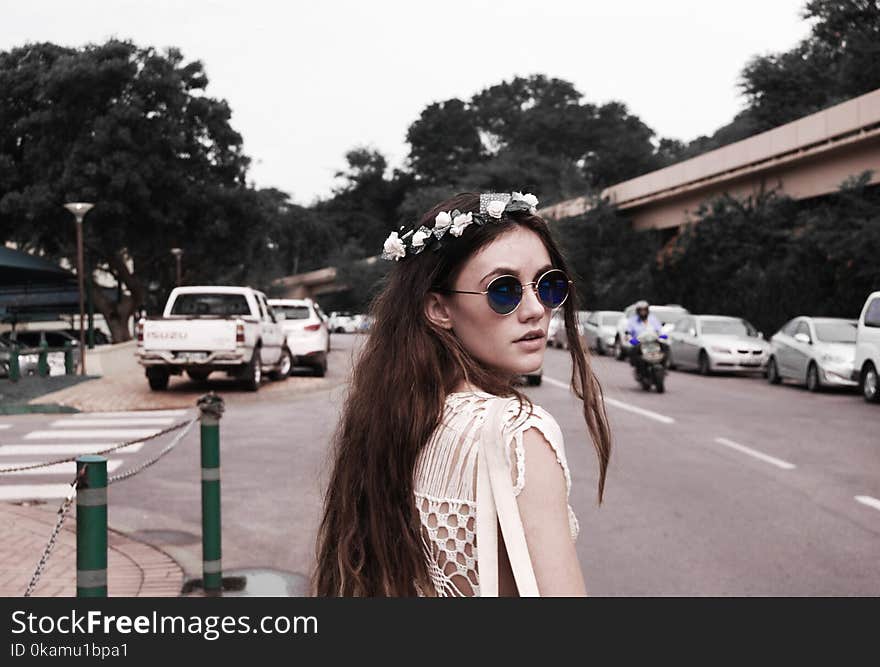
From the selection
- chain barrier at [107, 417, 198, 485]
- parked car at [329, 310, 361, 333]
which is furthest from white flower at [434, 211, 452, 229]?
parked car at [329, 310, 361, 333]

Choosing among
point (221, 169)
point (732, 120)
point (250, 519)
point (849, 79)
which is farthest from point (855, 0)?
point (732, 120)

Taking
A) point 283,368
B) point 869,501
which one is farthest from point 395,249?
point 283,368

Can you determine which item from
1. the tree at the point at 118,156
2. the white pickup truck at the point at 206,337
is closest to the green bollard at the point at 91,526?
the white pickup truck at the point at 206,337

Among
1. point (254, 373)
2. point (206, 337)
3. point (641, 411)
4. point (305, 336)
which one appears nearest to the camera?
point (641, 411)

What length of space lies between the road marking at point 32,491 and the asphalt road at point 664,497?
17cm

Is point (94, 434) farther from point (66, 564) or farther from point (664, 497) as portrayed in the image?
point (664, 497)

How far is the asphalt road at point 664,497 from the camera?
6445 mm

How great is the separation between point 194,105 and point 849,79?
24.6m

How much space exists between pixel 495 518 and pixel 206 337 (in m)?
17.5

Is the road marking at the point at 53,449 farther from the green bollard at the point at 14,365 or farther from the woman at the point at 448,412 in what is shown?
the woman at the point at 448,412

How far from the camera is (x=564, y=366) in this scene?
1080 inches

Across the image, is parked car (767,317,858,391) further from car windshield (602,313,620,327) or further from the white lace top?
the white lace top

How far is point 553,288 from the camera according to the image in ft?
6.25

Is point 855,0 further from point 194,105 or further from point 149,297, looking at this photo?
point 149,297
